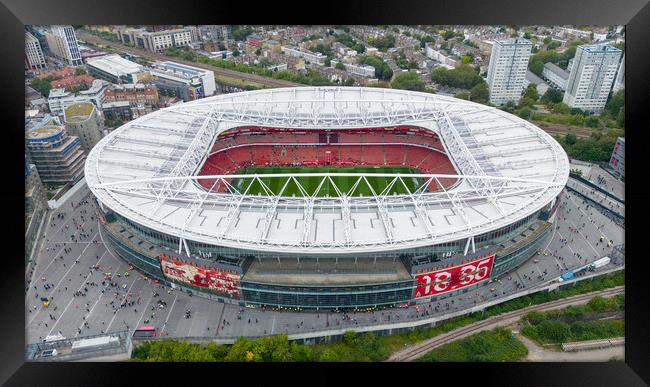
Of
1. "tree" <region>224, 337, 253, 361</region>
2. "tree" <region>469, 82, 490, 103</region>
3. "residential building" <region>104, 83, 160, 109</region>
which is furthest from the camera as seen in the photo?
"tree" <region>469, 82, 490, 103</region>

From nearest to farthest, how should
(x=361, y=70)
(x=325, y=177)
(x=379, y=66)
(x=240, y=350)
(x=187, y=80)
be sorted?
1. (x=240, y=350)
2. (x=325, y=177)
3. (x=187, y=80)
4. (x=361, y=70)
5. (x=379, y=66)

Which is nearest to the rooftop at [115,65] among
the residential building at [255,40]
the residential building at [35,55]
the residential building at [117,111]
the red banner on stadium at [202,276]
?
the residential building at [35,55]

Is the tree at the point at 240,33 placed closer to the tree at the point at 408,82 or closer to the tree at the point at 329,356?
the tree at the point at 408,82

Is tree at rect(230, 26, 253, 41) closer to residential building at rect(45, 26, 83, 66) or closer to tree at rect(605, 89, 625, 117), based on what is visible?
residential building at rect(45, 26, 83, 66)

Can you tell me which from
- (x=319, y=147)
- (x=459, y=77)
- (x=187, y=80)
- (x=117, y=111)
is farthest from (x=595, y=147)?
(x=117, y=111)

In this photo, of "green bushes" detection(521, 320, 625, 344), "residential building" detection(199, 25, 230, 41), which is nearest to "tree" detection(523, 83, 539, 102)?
"green bushes" detection(521, 320, 625, 344)

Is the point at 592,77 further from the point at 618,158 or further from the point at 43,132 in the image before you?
the point at 43,132

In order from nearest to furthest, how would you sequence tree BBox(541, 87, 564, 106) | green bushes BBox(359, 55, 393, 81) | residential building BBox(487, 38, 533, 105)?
residential building BBox(487, 38, 533, 105), tree BBox(541, 87, 564, 106), green bushes BBox(359, 55, 393, 81)
